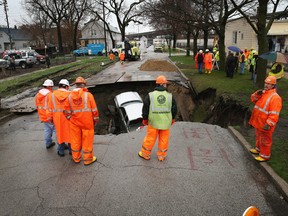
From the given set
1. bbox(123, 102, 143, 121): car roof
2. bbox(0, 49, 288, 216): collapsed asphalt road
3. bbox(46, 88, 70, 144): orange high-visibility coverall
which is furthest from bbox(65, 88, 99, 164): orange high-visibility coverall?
bbox(123, 102, 143, 121): car roof

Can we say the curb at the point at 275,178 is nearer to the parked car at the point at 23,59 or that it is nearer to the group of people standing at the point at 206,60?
the group of people standing at the point at 206,60

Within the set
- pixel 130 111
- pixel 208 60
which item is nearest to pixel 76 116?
pixel 130 111

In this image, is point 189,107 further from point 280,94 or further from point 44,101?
point 44,101

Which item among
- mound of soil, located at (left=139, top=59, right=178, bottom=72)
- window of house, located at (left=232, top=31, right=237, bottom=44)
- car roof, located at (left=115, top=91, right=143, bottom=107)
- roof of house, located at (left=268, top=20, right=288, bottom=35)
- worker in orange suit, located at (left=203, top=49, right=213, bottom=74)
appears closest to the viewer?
car roof, located at (left=115, top=91, right=143, bottom=107)

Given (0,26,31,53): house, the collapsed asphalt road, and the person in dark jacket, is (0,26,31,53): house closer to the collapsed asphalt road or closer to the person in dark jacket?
the person in dark jacket

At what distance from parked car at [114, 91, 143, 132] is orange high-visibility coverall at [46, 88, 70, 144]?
13.7ft

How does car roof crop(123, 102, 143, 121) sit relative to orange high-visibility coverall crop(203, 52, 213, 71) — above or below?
below

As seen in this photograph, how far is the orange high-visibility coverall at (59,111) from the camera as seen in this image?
5.22 m

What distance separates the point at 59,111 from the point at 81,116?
2.37ft

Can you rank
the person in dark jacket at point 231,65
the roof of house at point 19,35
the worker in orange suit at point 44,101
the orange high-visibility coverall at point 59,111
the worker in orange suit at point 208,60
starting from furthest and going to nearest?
the roof of house at point 19,35 < the worker in orange suit at point 208,60 < the person in dark jacket at point 231,65 < the worker in orange suit at point 44,101 < the orange high-visibility coverall at point 59,111

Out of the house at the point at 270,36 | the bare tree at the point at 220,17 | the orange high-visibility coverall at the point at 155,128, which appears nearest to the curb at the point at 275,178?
the orange high-visibility coverall at the point at 155,128

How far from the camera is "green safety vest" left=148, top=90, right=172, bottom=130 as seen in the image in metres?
5.08

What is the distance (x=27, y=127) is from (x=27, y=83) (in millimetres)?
9844

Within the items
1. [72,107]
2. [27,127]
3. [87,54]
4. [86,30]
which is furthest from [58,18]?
[72,107]
